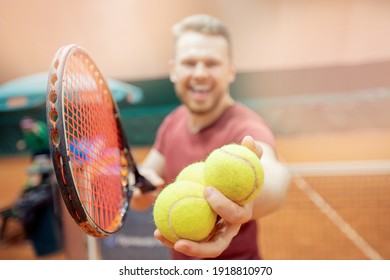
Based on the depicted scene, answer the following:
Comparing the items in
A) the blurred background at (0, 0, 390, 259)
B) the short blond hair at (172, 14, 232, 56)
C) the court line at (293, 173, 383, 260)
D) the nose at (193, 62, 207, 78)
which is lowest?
the court line at (293, 173, 383, 260)

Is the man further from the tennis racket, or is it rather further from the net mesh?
the net mesh

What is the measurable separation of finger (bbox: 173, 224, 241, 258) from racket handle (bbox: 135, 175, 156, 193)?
27 centimetres

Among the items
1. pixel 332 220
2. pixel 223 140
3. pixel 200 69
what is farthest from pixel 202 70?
pixel 332 220

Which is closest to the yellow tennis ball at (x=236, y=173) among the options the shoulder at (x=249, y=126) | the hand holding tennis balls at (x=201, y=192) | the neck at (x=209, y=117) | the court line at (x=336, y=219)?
the hand holding tennis balls at (x=201, y=192)

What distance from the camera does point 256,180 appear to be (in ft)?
1.42

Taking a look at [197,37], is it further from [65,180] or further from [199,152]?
[65,180]

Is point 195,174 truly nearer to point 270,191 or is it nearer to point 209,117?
point 270,191

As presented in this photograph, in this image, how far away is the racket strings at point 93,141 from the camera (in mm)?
499

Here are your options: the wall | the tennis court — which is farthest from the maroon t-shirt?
the tennis court

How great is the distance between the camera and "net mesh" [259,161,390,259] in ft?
4.50

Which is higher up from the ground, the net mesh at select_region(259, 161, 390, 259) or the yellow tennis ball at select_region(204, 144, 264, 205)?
the yellow tennis ball at select_region(204, 144, 264, 205)

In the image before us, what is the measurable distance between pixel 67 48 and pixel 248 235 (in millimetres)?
422

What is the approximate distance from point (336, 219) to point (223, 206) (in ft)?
4.27

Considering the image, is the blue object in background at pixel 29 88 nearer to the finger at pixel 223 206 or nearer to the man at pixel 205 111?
the man at pixel 205 111
